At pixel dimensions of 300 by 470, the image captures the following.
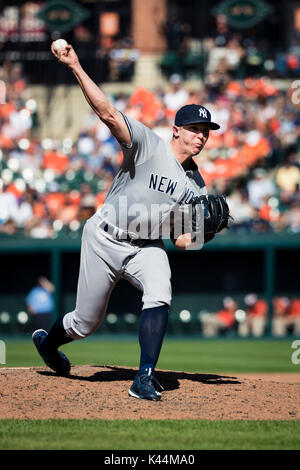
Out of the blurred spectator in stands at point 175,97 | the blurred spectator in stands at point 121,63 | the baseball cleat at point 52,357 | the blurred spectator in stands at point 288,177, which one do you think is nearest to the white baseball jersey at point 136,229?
the baseball cleat at point 52,357

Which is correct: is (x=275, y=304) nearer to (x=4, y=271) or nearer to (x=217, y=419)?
(x=4, y=271)

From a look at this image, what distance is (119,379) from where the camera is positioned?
6.00 metres

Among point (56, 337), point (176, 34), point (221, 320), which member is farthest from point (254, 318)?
point (56, 337)

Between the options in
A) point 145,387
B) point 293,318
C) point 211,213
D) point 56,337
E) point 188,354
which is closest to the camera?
point 145,387

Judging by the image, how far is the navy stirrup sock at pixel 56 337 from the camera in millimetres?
5691

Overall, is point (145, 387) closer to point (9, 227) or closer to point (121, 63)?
point (9, 227)

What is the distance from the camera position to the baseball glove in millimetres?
5418

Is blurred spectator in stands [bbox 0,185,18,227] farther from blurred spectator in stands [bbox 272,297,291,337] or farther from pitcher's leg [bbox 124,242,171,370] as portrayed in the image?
pitcher's leg [bbox 124,242,171,370]

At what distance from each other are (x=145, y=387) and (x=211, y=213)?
1.18 meters

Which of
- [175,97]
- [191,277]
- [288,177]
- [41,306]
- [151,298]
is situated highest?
[175,97]

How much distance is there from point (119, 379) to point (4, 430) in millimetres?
1560

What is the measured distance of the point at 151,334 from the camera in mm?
5203

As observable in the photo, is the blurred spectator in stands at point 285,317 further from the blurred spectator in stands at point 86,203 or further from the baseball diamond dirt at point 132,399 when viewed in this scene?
the baseball diamond dirt at point 132,399

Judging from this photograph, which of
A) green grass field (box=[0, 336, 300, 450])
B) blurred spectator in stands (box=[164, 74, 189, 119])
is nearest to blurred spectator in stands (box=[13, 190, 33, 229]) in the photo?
blurred spectator in stands (box=[164, 74, 189, 119])
